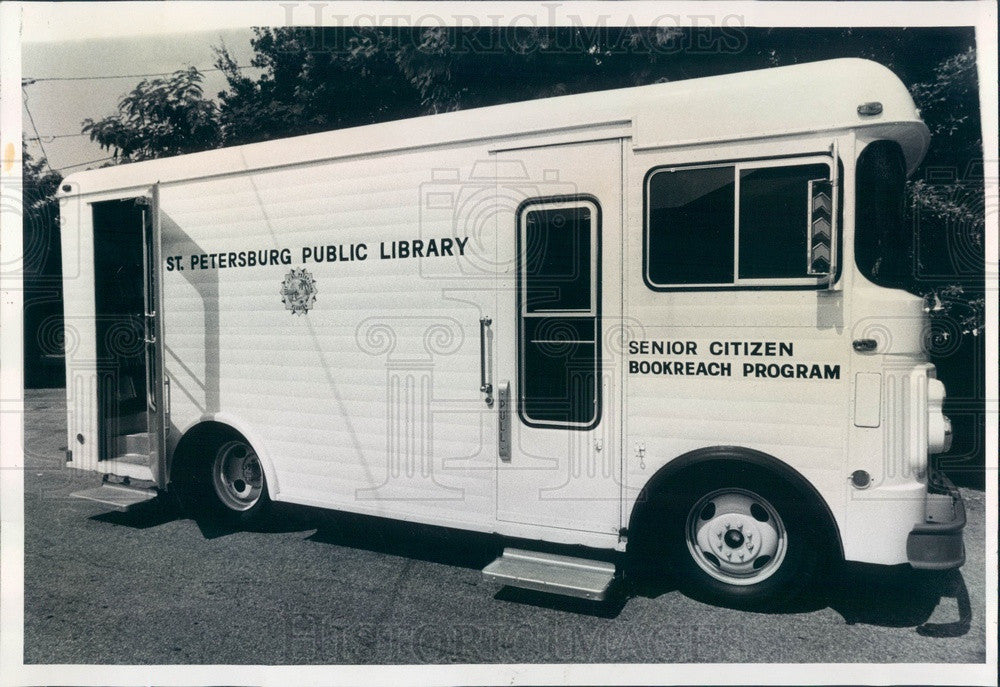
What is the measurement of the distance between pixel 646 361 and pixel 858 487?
4.02ft

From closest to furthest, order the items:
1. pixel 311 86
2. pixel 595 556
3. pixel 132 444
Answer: pixel 595 556 < pixel 311 86 < pixel 132 444

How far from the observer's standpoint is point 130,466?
5.38 meters

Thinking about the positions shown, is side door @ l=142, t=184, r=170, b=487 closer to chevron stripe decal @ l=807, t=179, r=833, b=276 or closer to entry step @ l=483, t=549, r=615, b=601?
entry step @ l=483, t=549, r=615, b=601

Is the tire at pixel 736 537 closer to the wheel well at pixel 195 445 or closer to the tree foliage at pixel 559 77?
the tree foliage at pixel 559 77

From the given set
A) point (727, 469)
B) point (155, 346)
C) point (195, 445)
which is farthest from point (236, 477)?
point (727, 469)

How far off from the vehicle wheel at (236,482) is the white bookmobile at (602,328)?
8.3 inches

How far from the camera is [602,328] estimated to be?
3.88m

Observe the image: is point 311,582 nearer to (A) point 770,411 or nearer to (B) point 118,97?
(A) point 770,411

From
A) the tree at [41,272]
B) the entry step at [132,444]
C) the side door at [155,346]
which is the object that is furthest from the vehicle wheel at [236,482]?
the tree at [41,272]

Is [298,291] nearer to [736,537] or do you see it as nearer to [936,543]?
[736,537]

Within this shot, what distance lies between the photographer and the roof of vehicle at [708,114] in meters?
3.43

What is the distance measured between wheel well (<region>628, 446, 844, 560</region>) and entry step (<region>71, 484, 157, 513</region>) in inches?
142

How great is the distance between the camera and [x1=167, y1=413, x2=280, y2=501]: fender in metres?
4.93

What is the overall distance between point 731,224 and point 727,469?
1.32 meters
